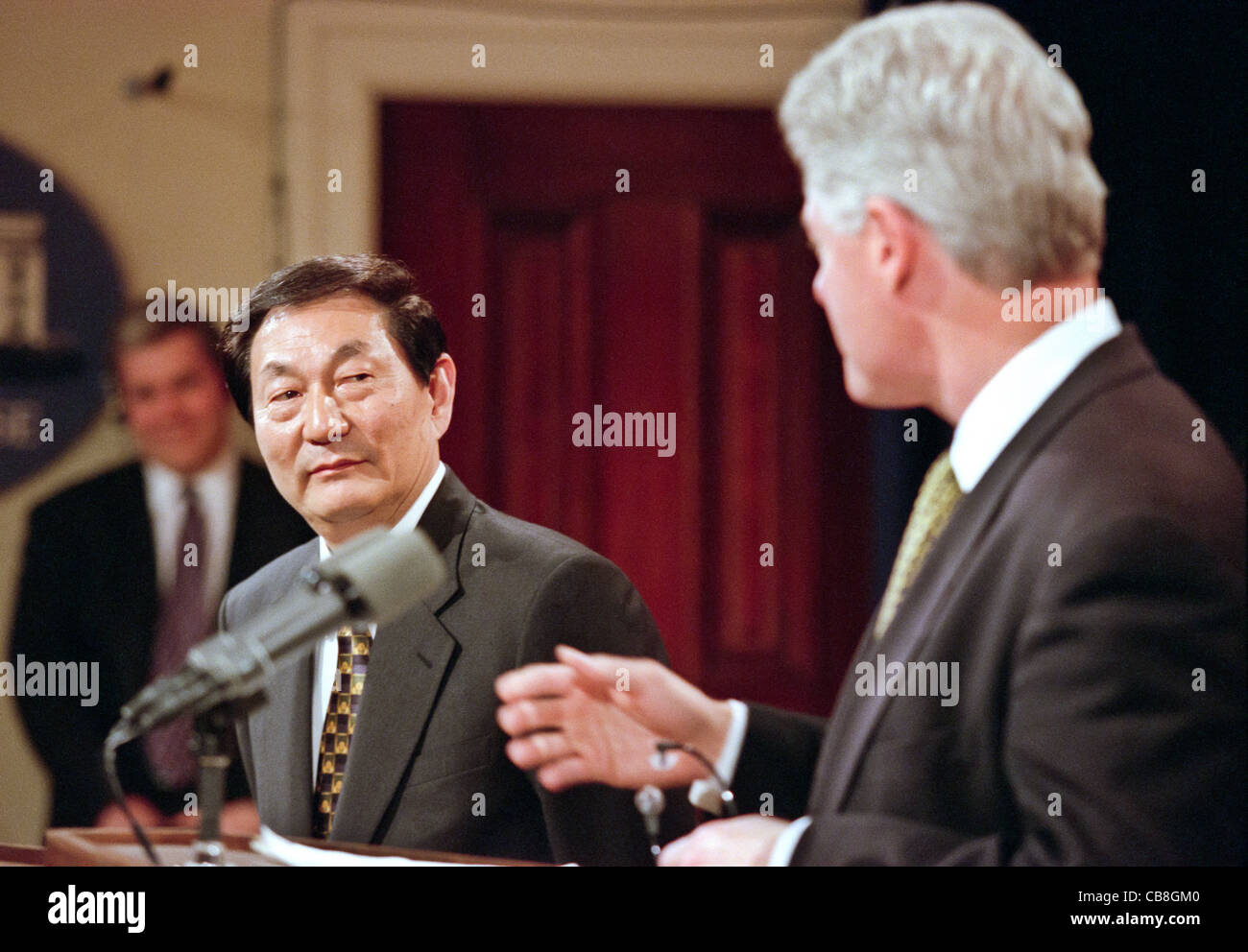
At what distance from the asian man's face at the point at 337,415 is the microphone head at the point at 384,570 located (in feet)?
1.58

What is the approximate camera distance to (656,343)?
2309mm

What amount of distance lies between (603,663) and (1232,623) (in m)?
0.70

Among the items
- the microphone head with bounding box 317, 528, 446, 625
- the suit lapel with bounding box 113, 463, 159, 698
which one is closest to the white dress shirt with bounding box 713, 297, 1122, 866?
the microphone head with bounding box 317, 528, 446, 625

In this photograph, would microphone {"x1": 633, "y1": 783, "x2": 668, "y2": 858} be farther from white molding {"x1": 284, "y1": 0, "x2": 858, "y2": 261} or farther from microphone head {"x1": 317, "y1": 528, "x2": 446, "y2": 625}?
white molding {"x1": 284, "y1": 0, "x2": 858, "y2": 261}

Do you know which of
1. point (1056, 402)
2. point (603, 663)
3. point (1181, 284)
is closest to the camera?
point (1056, 402)

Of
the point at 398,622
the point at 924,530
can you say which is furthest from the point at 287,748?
the point at 924,530

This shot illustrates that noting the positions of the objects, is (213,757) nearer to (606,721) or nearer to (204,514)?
(606,721)

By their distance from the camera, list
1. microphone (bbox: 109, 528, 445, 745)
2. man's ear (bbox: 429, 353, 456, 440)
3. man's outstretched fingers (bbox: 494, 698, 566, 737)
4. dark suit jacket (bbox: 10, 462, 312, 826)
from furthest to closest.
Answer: dark suit jacket (bbox: 10, 462, 312, 826)
man's ear (bbox: 429, 353, 456, 440)
man's outstretched fingers (bbox: 494, 698, 566, 737)
microphone (bbox: 109, 528, 445, 745)

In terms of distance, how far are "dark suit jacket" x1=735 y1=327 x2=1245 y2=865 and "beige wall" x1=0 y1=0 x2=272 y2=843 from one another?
55.2 inches

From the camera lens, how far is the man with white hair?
1.23m

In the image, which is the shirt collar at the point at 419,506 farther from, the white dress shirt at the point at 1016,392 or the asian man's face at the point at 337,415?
the white dress shirt at the point at 1016,392

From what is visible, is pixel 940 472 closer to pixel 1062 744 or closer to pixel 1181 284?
pixel 1062 744

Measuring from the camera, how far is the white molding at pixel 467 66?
2.29 metres

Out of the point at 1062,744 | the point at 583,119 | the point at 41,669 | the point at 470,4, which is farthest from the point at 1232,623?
the point at 41,669
